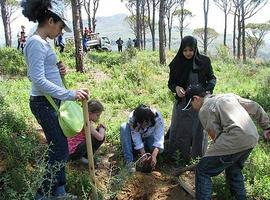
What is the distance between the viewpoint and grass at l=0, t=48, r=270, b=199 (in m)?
3.86

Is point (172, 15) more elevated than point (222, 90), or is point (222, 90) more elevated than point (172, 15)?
point (172, 15)

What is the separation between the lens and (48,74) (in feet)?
10.1

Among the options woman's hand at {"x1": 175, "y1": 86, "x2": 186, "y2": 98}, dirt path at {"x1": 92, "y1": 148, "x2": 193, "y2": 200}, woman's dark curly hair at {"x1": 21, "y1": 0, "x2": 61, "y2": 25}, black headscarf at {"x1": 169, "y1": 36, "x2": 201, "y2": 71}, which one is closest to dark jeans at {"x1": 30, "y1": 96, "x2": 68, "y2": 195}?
woman's dark curly hair at {"x1": 21, "y1": 0, "x2": 61, "y2": 25}

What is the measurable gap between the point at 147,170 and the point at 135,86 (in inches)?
194

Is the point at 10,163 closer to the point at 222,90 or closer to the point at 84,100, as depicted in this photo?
the point at 84,100

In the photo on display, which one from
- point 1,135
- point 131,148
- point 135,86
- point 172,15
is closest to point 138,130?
point 131,148

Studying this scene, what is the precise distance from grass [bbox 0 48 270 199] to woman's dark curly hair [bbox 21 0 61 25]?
42.6 inches

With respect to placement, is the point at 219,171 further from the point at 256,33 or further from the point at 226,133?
the point at 256,33

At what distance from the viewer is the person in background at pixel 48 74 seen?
2918mm

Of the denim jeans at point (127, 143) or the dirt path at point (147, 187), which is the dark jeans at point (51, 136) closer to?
the dirt path at point (147, 187)

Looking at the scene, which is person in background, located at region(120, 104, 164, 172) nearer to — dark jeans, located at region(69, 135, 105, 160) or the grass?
dark jeans, located at region(69, 135, 105, 160)

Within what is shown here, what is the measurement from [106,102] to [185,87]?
11.4 ft

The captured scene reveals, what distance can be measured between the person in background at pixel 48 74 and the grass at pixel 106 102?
18 cm

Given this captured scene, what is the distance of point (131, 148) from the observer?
4664 mm
